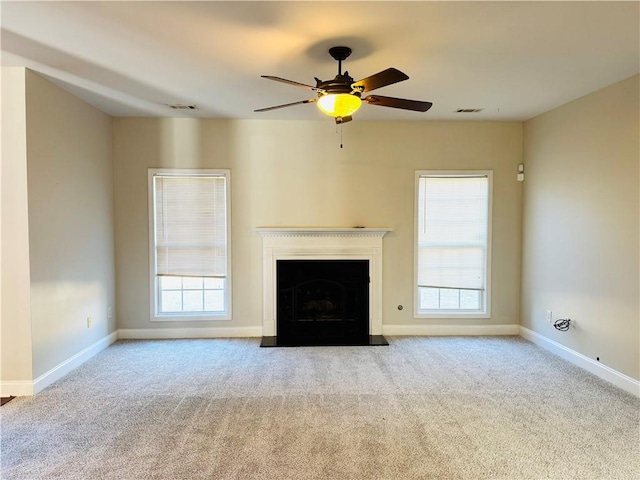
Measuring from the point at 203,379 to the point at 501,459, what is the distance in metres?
2.48

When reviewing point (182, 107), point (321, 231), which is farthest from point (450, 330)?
point (182, 107)

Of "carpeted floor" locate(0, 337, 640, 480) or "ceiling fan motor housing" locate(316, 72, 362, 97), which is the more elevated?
"ceiling fan motor housing" locate(316, 72, 362, 97)

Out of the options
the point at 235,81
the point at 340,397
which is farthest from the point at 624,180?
the point at 235,81

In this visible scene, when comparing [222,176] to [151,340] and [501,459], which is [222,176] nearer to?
[151,340]

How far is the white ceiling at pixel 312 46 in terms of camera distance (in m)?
2.20

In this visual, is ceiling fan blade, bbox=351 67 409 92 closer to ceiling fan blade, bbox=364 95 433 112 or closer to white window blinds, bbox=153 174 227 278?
ceiling fan blade, bbox=364 95 433 112

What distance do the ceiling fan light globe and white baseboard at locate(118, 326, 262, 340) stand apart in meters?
3.07

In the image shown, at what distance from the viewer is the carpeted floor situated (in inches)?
86.4

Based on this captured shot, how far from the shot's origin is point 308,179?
467 centimetres

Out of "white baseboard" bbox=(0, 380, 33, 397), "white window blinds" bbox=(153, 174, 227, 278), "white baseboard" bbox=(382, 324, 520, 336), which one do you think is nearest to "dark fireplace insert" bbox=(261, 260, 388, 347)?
"white baseboard" bbox=(382, 324, 520, 336)

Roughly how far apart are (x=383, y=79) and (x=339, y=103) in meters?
0.33

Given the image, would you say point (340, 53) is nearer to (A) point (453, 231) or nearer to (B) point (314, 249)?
(B) point (314, 249)

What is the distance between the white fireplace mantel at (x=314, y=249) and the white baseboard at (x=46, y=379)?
192 cm

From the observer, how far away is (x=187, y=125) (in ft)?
15.0
